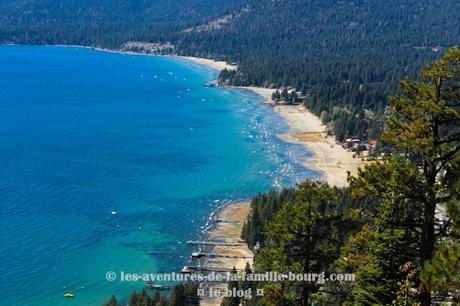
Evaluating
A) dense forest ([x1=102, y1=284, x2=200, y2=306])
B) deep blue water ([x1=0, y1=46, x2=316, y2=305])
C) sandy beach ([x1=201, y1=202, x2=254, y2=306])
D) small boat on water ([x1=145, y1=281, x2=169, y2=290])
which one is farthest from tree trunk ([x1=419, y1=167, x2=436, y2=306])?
deep blue water ([x1=0, y1=46, x2=316, y2=305])

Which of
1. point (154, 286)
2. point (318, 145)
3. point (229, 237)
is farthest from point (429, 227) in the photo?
point (318, 145)

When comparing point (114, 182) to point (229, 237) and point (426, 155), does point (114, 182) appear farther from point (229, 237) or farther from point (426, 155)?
point (426, 155)

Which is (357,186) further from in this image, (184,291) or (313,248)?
(184,291)

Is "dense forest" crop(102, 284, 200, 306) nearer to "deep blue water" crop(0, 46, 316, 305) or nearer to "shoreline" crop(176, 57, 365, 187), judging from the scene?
"deep blue water" crop(0, 46, 316, 305)

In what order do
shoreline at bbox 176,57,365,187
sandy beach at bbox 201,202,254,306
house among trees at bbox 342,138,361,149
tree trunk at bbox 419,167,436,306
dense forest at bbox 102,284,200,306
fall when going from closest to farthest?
1. tree trunk at bbox 419,167,436,306
2. dense forest at bbox 102,284,200,306
3. sandy beach at bbox 201,202,254,306
4. shoreline at bbox 176,57,365,187
5. house among trees at bbox 342,138,361,149

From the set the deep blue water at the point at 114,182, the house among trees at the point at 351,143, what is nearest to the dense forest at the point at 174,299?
the deep blue water at the point at 114,182
